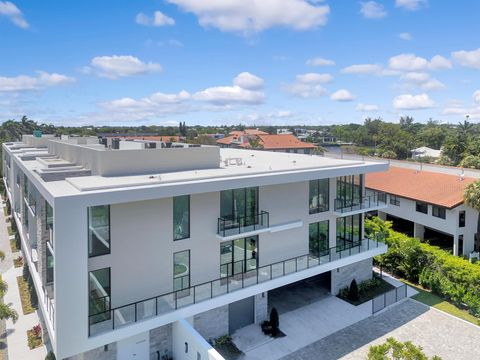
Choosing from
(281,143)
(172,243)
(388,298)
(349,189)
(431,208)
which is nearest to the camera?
(172,243)

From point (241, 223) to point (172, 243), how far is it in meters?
3.82

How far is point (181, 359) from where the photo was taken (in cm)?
1642

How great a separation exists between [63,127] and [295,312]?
111m

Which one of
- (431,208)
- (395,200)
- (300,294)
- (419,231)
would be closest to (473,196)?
(431,208)

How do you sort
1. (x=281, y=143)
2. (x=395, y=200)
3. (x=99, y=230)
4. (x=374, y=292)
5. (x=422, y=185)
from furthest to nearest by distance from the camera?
(x=281, y=143) < (x=395, y=200) < (x=422, y=185) < (x=374, y=292) < (x=99, y=230)

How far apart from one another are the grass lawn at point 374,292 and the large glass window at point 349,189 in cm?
579

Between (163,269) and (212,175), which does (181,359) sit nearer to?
(163,269)

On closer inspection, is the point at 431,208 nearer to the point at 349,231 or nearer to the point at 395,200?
the point at 395,200

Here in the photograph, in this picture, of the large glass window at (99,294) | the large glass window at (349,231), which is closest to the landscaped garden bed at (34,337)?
the large glass window at (99,294)

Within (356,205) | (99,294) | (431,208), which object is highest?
(356,205)

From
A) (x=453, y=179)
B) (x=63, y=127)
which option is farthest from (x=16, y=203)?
(x=63, y=127)

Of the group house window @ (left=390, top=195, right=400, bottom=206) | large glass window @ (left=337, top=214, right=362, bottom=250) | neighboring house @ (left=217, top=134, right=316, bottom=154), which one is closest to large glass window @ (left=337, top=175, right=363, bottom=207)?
large glass window @ (left=337, top=214, right=362, bottom=250)

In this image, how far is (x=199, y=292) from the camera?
17656 millimetres

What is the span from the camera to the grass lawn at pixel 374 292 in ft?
77.3
